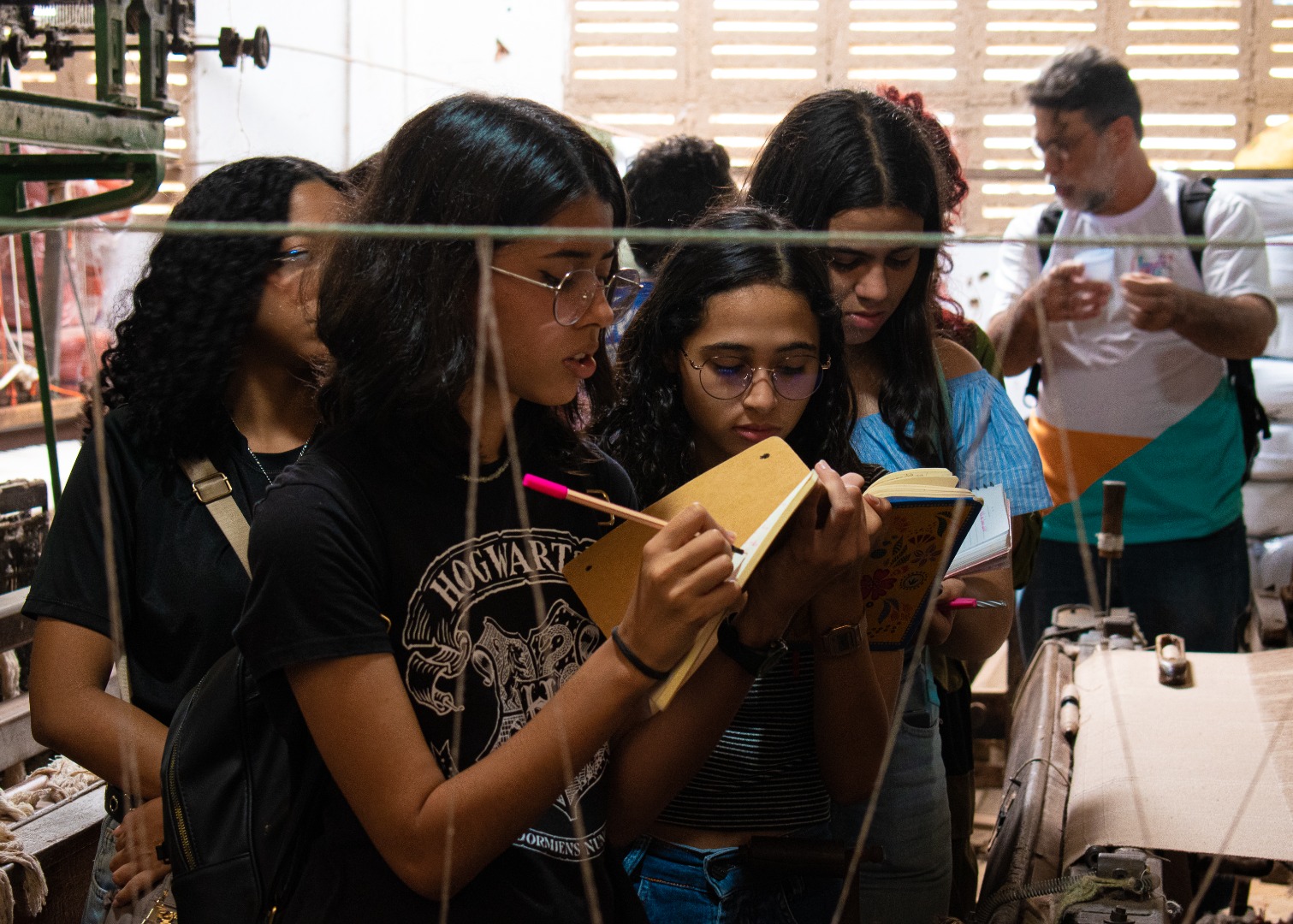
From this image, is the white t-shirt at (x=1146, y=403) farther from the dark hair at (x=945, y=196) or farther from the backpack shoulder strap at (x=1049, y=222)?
the dark hair at (x=945, y=196)

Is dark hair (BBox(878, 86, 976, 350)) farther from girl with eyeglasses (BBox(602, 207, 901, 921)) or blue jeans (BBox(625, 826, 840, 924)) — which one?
blue jeans (BBox(625, 826, 840, 924))

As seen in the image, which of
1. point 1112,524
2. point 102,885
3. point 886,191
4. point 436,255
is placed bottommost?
point 102,885

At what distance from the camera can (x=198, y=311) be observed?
1189 mm

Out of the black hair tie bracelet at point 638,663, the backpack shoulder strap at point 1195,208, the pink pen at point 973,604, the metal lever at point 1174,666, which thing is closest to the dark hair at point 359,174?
the black hair tie bracelet at point 638,663

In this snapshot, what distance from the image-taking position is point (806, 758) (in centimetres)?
113

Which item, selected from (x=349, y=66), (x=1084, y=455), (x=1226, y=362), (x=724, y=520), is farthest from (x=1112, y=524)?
(x=349, y=66)

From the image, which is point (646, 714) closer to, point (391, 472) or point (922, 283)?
point (391, 472)

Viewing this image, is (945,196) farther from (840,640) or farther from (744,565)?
(744,565)

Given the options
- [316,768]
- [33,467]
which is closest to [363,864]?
[316,768]

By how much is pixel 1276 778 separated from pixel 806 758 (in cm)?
51

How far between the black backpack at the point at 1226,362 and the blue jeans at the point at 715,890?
1.34 metres

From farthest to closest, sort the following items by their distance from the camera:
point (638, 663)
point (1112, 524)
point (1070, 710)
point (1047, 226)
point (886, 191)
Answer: point (1047, 226)
point (1112, 524)
point (1070, 710)
point (886, 191)
point (638, 663)

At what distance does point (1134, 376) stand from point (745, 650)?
1423mm

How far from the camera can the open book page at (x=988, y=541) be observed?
3.59ft
